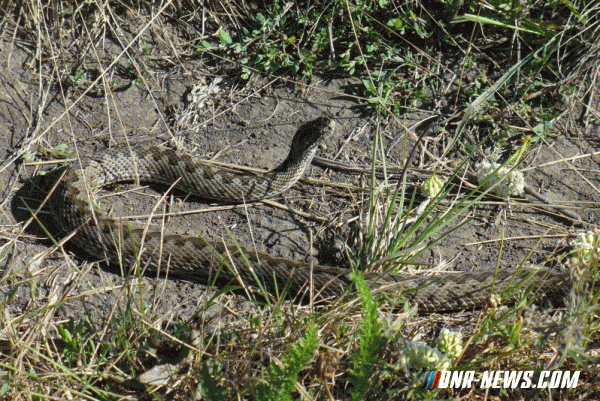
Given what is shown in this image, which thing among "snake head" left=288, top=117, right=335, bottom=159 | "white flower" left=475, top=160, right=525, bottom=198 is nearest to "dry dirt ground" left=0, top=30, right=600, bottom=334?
"white flower" left=475, top=160, right=525, bottom=198

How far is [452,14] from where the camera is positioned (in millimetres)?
5812

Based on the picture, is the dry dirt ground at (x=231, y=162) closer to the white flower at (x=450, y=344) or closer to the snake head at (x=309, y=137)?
the snake head at (x=309, y=137)

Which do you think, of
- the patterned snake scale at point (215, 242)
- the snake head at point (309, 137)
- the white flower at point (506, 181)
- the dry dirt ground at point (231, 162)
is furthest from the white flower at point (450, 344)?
the snake head at point (309, 137)

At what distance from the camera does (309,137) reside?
5.27 meters

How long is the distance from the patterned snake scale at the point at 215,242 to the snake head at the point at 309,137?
10mm

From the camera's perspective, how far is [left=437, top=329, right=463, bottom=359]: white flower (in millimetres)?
3160

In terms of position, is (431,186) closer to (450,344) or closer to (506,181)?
(506,181)

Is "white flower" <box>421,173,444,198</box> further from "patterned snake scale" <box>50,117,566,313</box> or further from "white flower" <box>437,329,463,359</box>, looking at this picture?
"white flower" <box>437,329,463,359</box>

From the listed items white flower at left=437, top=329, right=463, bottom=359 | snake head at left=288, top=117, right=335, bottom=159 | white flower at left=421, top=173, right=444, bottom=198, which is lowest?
white flower at left=437, top=329, right=463, bottom=359

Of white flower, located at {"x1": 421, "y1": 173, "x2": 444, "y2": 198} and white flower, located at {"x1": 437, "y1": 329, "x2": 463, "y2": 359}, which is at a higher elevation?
white flower, located at {"x1": 421, "y1": 173, "x2": 444, "y2": 198}

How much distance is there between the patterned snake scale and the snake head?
10mm

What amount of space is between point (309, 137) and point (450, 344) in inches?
106

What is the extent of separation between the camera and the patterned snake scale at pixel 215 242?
4.13 m

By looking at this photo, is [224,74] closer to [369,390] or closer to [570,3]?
[570,3]
